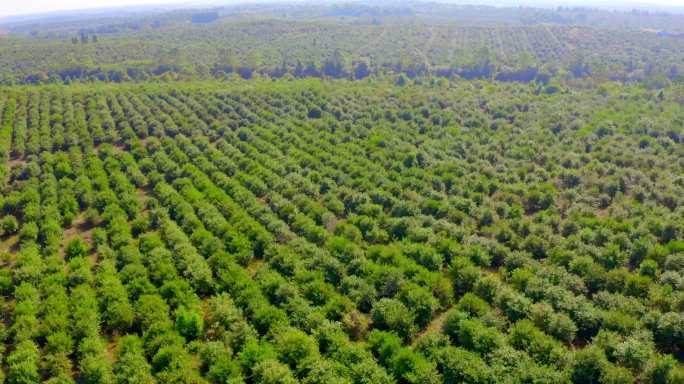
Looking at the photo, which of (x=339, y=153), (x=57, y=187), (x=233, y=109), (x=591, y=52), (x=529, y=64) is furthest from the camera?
(x=591, y=52)

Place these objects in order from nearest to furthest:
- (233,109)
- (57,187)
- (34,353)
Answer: (34,353) → (57,187) → (233,109)

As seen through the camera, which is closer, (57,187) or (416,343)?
(416,343)

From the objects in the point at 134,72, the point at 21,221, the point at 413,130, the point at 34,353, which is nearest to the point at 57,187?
the point at 21,221

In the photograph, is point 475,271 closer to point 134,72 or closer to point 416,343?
point 416,343

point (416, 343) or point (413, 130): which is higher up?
point (413, 130)

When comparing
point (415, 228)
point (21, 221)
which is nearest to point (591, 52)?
point (415, 228)

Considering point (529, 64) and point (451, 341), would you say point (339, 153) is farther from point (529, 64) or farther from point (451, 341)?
point (529, 64)

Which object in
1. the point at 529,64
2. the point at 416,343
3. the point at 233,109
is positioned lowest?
the point at 416,343
